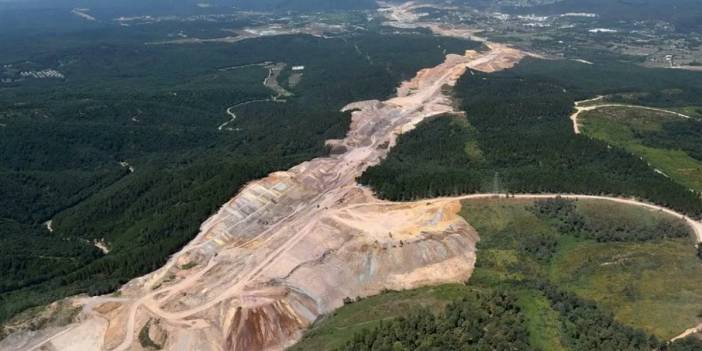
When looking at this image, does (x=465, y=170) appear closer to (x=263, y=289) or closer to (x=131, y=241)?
(x=263, y=289)

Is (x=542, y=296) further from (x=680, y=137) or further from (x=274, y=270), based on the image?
(x=680, y=137)

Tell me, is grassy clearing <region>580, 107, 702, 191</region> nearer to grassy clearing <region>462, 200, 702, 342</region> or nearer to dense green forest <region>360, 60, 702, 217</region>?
dense green forest <region>360, 60, 702, 217</region>

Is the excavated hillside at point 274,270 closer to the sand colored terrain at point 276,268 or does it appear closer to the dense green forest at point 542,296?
the sand colored terrain at point 276,268

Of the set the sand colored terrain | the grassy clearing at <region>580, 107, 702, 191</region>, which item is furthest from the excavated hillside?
the grassy clearing at <region>580, 107, 702, 191</region>

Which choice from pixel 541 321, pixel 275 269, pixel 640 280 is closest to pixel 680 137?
pixel 640 280

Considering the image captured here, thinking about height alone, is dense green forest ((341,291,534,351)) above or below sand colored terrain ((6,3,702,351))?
above

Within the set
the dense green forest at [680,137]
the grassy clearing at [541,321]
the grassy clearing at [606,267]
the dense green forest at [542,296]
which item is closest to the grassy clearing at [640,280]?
the grassy clearing at [606,267]
